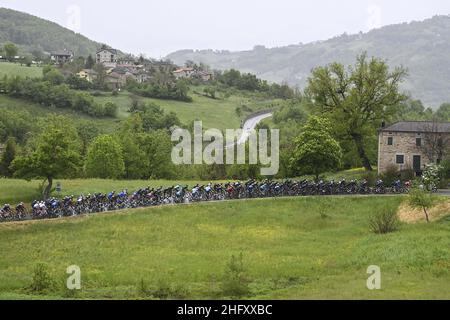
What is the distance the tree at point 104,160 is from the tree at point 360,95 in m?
25.0

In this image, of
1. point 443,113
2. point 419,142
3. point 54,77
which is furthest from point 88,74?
point 419,142

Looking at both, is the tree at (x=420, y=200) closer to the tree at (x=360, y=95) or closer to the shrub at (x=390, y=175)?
the shrub at (x=390, y=175)

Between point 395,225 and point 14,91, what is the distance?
130 meters

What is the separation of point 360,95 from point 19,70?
136768 millimetres

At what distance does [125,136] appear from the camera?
281ft

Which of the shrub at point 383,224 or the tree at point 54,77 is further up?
the tree at point 54,77

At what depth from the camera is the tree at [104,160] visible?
250ft

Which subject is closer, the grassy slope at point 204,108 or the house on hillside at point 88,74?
the grassy slope at point 204,108

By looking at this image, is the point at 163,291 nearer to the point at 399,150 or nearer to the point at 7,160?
the point at 399,150

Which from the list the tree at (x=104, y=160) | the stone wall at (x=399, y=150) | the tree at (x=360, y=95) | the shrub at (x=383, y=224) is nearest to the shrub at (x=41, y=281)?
the shrub at (x=383, y=224)

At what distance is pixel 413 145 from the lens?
229ft

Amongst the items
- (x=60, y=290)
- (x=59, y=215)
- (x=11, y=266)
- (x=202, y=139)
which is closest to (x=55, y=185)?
(x=59, y=215)

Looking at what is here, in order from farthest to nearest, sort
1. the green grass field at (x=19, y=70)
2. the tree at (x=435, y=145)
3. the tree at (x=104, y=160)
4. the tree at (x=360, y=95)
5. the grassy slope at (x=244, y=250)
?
1. the green grass field at (x=19, y=70)
2. the tree at (x=104, y=160)
3. the tree at (x=360, y=95)
4. the tree at (x=435, y=145)
5. the grassy slope at (x=244, y=250)
